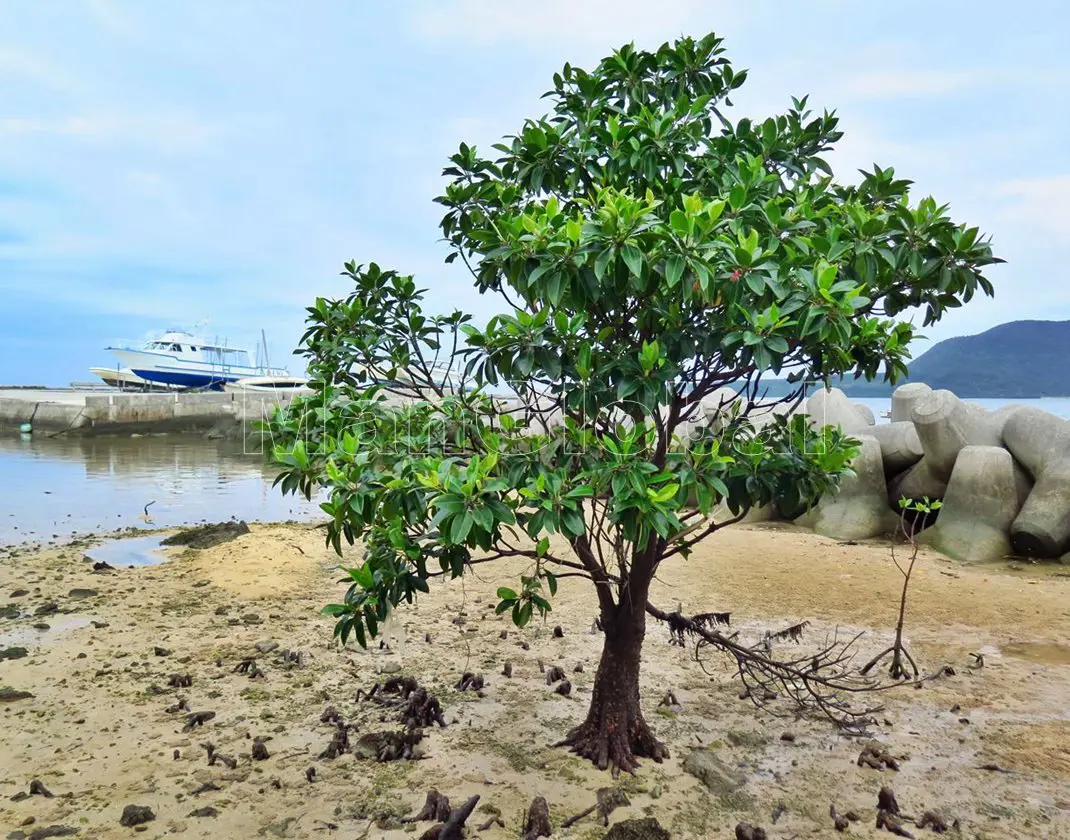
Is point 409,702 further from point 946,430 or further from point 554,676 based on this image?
point 946,430

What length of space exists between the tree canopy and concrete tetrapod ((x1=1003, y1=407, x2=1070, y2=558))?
18.4 ft

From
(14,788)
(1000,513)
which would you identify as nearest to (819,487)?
(14,788)

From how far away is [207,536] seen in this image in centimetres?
946

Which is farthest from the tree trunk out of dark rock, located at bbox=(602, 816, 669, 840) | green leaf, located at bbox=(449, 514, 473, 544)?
green leaf, located at bbox=(449, 514, 473, 544)

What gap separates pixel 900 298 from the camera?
3.41 m

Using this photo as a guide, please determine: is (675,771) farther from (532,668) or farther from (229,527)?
(229,527)

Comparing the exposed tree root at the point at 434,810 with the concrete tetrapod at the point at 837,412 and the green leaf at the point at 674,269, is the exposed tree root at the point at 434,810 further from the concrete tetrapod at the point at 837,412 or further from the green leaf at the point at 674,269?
the concrete tetrapod at the point at 837,412

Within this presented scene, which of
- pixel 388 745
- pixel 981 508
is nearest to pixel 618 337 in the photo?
pixel 388 745

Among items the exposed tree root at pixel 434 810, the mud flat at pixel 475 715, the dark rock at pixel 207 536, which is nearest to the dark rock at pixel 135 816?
the mud flat at pixel 475 715

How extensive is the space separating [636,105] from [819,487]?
83.3 inches

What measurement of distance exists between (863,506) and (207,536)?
796 centimetres

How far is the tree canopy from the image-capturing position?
2787 millimetres

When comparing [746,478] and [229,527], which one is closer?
[746,478]

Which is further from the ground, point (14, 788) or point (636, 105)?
point (636, 105)
